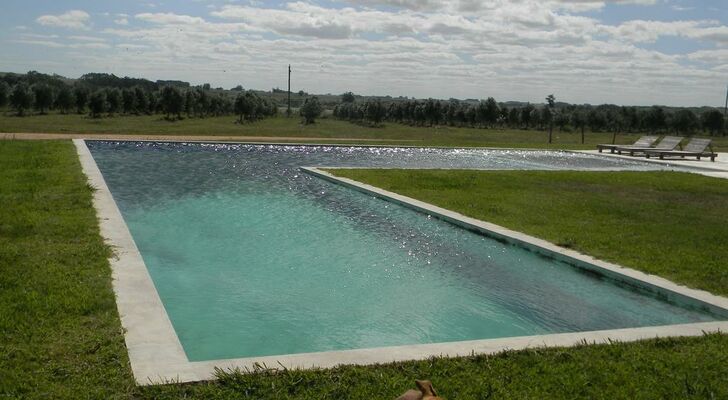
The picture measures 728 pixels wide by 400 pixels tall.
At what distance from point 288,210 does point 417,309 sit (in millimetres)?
5012

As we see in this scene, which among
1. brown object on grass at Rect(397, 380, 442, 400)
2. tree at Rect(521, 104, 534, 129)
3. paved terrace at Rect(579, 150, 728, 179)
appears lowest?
paved terrace at Rect(579, 150, 728, 179)

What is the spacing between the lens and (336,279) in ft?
22.7

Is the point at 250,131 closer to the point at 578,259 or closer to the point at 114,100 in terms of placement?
the point at 114,100

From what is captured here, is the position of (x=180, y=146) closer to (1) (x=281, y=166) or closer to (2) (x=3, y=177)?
(1) (x=281, y=166)

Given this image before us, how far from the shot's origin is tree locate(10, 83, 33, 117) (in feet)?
143

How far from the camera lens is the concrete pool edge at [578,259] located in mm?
5797

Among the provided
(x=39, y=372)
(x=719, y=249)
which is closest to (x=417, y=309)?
(x=39, y=372)

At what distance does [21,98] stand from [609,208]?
43.8 m

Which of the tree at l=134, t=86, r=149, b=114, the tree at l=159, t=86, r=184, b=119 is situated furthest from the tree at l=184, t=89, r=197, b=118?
the tree at l=134, t=86, r=149, b=114

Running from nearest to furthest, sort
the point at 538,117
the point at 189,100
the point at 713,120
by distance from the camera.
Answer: the point at 189,100, the point at 713,120, the point at 538,117

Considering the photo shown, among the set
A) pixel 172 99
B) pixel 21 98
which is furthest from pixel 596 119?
pixel 21 98

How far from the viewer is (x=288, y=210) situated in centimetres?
1064

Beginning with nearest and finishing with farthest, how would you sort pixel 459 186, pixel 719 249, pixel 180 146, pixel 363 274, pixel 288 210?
pixel 363 274 < pixel 719 249 < pixel 288 210 < pixel 459 186 < pixel 180 146

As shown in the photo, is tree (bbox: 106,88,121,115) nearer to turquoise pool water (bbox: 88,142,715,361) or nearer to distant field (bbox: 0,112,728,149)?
distant field (bbox: 0,112,728,149)
